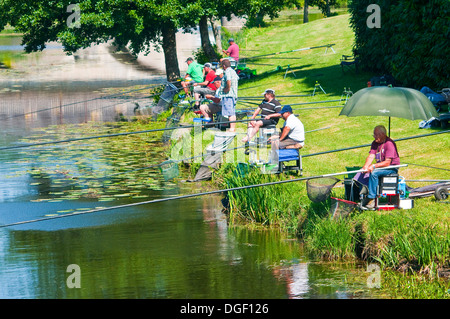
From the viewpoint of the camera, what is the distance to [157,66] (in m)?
43.8

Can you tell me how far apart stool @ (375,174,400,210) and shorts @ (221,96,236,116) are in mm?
6798

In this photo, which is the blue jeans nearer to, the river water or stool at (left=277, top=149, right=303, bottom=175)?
the river water

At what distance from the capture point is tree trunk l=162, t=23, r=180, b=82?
2974cm

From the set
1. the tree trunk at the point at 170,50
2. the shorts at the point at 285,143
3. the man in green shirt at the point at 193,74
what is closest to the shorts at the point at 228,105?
the shorts at the point at 285,143

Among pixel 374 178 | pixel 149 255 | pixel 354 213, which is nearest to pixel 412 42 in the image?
pixel 374 178

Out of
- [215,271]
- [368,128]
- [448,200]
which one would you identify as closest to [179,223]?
[215,271]

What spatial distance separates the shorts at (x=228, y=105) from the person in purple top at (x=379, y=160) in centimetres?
640

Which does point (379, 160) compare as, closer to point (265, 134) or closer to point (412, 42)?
point (265, 134)

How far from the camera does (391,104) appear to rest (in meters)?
11.4

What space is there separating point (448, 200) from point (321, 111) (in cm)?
1039

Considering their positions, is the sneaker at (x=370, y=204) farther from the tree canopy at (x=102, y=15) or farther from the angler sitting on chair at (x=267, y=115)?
the tree canopy at (x=102, y=15)

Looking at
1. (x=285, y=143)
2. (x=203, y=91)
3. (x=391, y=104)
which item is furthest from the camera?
(x=203, y=91)

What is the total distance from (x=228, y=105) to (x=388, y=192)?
Result: 703cm

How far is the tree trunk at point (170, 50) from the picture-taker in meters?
29.7
